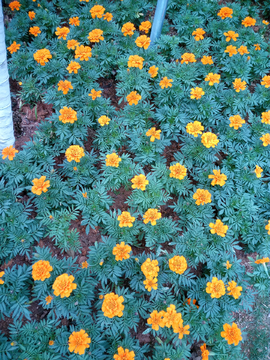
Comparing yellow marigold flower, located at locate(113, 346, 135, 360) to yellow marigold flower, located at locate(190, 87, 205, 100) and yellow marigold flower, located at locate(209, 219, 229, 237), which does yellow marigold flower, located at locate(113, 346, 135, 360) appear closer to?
yellow marigold flower, located at locate(209, 219, 229, 237)

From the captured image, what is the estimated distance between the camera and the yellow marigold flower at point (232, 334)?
233 cm

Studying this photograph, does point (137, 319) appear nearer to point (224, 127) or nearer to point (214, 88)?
point (224, 127)

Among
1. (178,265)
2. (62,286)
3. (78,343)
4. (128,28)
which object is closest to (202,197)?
(178,265)

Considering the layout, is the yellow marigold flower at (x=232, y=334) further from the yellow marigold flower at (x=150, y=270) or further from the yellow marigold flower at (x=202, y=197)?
the yellow marigold flower at (x=202, y=197)

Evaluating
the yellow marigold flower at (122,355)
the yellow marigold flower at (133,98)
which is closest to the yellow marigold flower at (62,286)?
the yellow marigold flower at (122,355)

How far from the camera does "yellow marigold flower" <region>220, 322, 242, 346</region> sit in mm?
2326

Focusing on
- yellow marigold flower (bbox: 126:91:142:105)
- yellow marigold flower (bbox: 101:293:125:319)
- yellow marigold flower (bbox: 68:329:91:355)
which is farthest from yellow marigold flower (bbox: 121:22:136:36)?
yellow marigold flower (bbox: 68:329:91:355)

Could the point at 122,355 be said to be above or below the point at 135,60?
below

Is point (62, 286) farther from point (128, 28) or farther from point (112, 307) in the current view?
point (128, 28)

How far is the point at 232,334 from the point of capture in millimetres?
2355

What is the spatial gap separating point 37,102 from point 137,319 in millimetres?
3104

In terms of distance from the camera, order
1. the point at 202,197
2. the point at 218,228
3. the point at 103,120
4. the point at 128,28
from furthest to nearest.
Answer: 1. the point at 128,28
2. the point at 103,120
3. the point at 202,197
4. the point at 218,228

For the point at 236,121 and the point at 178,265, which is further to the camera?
the point at 236,121

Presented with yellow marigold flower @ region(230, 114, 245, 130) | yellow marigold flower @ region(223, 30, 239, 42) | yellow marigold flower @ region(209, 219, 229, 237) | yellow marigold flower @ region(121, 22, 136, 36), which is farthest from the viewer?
yellow marigold flower @ region(223, 30, 239, 42)
